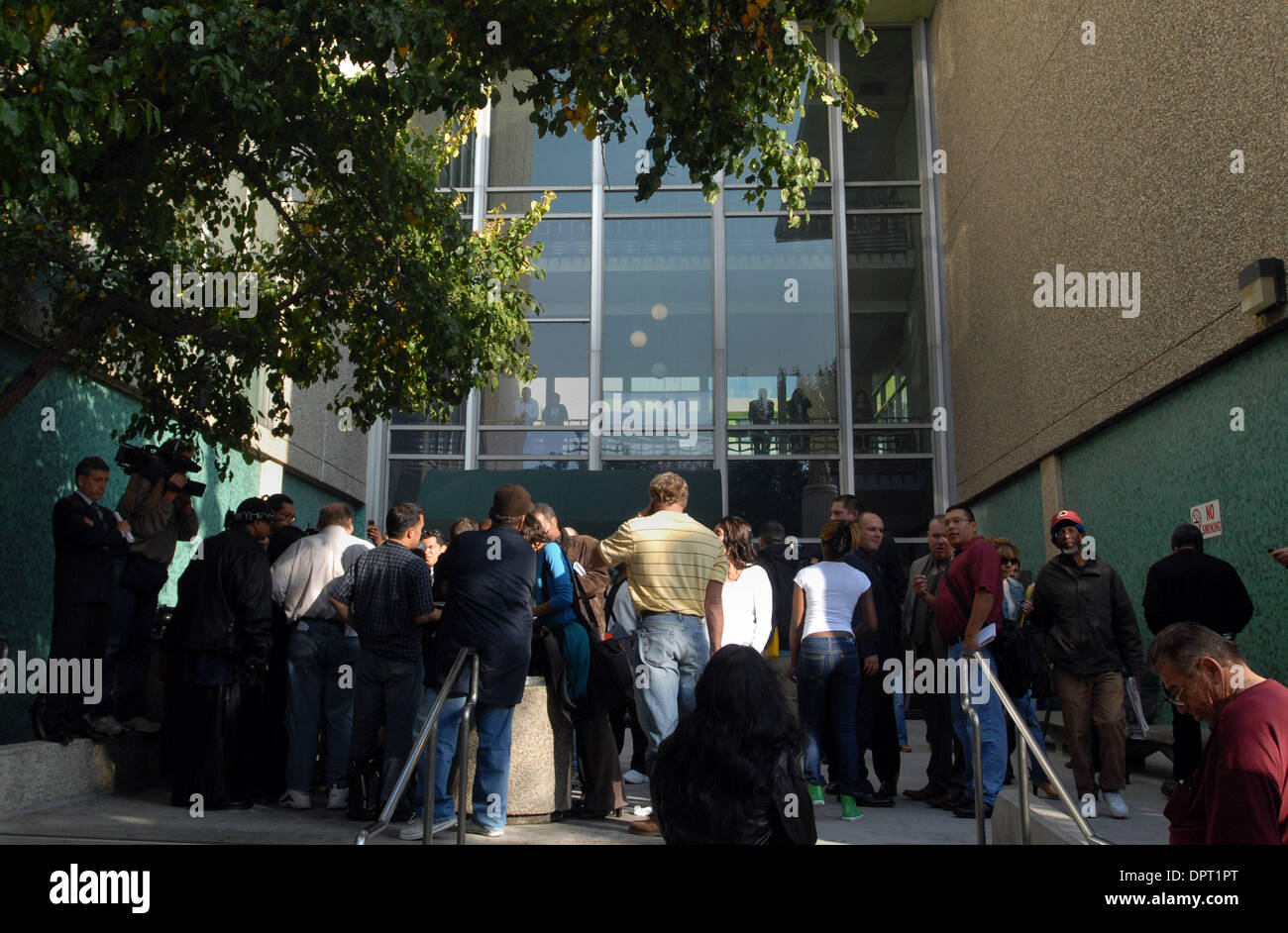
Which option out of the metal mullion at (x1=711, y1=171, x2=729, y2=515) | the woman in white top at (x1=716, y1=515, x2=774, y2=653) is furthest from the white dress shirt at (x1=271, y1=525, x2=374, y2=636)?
the metal mullion at (x1=711, y1=171, x2=729, y2=515)

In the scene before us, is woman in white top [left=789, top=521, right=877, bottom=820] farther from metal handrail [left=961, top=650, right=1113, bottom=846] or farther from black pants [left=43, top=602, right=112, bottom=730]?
black pants [left=43, top=602, right=112, bottom=730]

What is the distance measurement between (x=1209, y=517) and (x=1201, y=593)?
7.35ft

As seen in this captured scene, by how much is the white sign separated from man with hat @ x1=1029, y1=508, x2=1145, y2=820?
8.65 feet

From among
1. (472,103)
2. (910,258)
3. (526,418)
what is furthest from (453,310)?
(910,258)

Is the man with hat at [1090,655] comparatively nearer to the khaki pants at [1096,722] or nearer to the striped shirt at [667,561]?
the khaki pants at [1096,722]

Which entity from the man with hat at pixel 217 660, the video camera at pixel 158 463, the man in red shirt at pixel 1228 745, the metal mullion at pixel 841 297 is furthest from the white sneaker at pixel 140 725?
the metal mullion at pixel 841 297

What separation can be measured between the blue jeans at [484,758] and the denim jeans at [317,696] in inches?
49.0

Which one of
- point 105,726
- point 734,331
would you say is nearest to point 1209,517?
point 105,726

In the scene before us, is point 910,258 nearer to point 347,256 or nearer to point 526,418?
point 526,418

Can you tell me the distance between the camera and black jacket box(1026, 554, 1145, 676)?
6.81m

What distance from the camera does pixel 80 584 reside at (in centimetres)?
672

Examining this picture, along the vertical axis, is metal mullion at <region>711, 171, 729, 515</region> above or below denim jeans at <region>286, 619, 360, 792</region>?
above

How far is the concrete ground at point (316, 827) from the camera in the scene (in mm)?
5664
